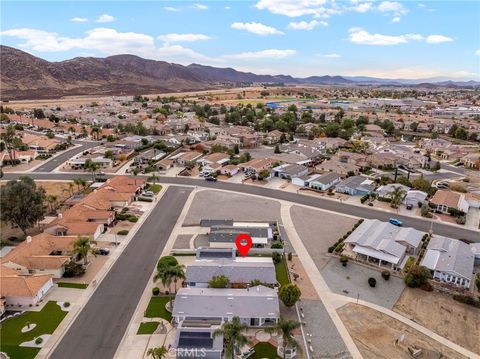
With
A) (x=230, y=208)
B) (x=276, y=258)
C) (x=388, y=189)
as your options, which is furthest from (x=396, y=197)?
(x=276, y=258)

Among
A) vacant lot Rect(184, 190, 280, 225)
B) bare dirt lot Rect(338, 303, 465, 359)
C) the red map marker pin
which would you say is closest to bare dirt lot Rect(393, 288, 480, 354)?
bare dirt lot Rect(338, 303, 465, 359)

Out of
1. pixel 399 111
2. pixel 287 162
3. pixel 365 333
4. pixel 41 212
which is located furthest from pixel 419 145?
pixel 41 212

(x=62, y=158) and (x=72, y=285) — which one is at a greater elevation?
(x=62, y=158)

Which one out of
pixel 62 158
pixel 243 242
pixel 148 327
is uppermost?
pixel 62 158

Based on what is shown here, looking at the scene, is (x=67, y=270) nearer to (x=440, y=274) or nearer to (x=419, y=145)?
(x=440, y=274)

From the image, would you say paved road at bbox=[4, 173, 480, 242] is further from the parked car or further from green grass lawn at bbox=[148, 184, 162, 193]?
green grass lawn at bbox=[148, 184, 162, 193]

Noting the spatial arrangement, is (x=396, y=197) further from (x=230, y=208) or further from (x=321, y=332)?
(x=321, y=332)
